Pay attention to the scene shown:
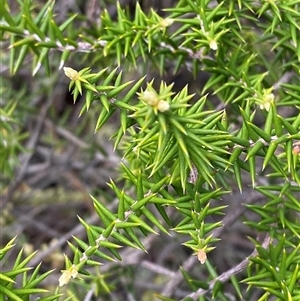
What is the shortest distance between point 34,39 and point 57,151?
1.47 meters

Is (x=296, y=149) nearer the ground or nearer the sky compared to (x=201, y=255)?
nearer the sky

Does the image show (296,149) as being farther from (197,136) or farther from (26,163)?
(26,163)

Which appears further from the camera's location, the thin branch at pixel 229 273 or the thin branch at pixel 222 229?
the thin branch at pixel 222 229

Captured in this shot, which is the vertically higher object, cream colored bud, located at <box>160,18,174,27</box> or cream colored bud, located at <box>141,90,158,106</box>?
cream colored bud, located at <box>141,90,158,106</box>

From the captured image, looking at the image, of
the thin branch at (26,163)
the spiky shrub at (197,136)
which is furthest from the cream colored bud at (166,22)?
the thin branch at (26,163)

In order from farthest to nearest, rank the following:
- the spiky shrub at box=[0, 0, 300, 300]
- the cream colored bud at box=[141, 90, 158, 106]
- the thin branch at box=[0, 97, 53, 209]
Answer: the thin branch at box=[0, 97, 53, 209], the spiky shrub at box=[0, 0, 300, 300], the cream colored bud at box=[141, 90, 158, 106]

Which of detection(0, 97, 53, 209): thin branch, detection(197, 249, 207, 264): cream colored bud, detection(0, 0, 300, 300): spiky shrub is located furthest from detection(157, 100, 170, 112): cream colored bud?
detection(0, 97, 53, 209): thin branch

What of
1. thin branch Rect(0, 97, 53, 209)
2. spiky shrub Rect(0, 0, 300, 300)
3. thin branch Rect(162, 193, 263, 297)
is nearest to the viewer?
spiky shrub Rect(0, 0, 300, 300)

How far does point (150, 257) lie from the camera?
3.02m

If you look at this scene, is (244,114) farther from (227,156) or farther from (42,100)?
(42,100)

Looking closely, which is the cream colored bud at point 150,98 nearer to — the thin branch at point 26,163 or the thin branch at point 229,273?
the thin branch at point 229,273

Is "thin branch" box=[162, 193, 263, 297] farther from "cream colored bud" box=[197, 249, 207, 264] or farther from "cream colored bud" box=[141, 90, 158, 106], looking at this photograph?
"cream colored bud" box=[141, 90, 158, 106]

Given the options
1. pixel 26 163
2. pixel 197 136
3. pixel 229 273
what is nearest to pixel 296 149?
pixel 197 136

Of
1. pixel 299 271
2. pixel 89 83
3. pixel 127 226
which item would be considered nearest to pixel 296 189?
pixel 299 271
